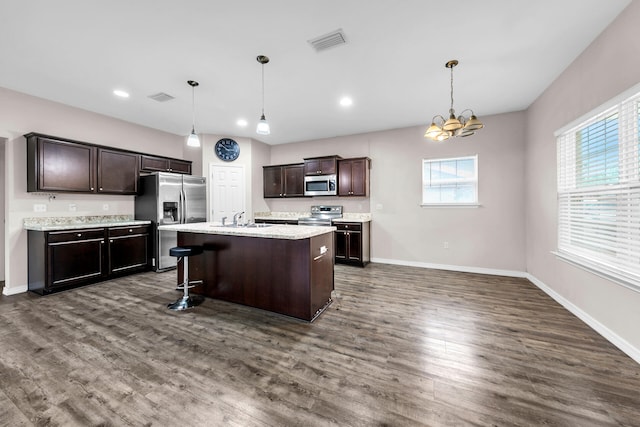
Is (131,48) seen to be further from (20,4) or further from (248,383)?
(248,383)

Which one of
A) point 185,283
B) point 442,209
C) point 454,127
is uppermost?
point 454,127

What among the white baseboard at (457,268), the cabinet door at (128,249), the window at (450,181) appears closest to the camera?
the cabinet door at (128,249)

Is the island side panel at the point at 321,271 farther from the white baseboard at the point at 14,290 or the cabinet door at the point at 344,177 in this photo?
the white baseboard at the point at 14,290

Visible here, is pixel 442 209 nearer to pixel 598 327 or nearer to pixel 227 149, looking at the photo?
pixel 598 327

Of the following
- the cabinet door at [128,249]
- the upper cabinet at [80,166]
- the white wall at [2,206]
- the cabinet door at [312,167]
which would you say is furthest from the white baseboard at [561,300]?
the white wall at [2,206]

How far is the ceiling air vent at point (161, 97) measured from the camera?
3512 mm

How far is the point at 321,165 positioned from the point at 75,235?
433 cm

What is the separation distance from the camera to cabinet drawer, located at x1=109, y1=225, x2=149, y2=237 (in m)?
3.96

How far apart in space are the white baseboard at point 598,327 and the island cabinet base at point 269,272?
265 cm

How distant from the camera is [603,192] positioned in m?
2.36

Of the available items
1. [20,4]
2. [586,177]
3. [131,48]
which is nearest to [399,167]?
[586,177]

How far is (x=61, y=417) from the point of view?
1413 millimetres

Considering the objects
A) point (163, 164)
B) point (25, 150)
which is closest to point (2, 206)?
point (25, 150)

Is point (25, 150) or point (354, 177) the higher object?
point (25, 150)
